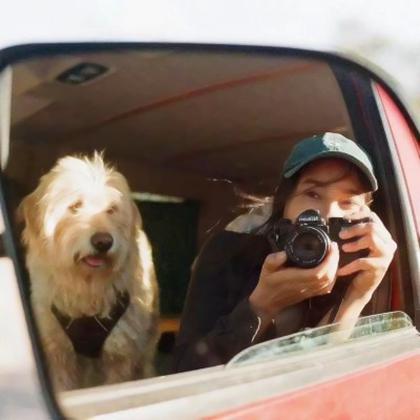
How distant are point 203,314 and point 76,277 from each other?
306mm

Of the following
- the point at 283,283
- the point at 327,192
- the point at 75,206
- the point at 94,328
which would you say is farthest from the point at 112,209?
the point at 327,192

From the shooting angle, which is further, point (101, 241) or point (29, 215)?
point (101, 241)

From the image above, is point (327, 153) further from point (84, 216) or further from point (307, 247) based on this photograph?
point (84, 216)

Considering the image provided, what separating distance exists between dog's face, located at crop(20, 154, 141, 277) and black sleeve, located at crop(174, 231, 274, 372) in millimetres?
206

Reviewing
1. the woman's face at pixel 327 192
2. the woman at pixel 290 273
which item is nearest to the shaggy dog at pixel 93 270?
the woman at pixel 290 273

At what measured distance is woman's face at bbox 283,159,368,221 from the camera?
2.60 metres

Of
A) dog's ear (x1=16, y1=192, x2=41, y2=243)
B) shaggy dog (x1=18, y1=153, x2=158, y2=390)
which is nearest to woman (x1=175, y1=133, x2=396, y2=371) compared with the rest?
shaggy dog (x1=18, y1=153, x2=158, y2=390)

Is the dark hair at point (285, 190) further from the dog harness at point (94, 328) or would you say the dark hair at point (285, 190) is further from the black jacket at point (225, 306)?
the dog harness at point (94, 328)

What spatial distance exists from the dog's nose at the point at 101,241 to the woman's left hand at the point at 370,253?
58cm

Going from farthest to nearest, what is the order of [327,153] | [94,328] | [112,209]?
[327,153]
[112,209]
[94,328]

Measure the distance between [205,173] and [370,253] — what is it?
1.57 feet

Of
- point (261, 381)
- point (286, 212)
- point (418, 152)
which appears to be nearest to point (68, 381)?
point (261, 381)

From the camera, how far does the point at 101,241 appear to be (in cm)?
258

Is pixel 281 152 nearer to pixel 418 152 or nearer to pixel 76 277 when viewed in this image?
pixel 418 152
